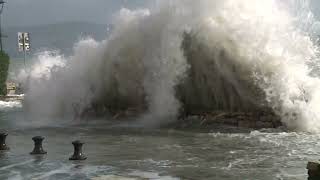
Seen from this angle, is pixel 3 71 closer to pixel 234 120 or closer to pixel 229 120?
pixel 229 120

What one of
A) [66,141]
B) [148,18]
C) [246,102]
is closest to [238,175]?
[66,141]

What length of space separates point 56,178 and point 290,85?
34.9 feet

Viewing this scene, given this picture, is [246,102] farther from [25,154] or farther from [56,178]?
[56,178]

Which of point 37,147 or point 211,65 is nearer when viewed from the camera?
point 37,147

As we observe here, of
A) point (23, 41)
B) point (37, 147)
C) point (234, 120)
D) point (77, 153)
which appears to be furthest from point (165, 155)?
point (23, 41)

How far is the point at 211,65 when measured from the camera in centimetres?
2012

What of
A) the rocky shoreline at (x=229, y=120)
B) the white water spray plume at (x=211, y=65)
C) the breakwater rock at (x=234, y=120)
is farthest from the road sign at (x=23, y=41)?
the breakwater rock at (x=234, y=120)

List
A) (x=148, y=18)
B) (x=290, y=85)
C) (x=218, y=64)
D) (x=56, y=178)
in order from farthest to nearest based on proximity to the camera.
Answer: (x=148, y=18), (x=218, y=64), (x=290, y=85), (x=56, y=178)

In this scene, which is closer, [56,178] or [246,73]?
[56,178]

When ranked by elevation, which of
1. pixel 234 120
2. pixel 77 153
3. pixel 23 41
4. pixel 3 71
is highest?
pixel 23 41

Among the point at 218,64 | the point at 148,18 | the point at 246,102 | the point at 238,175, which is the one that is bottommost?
the point at 238,175

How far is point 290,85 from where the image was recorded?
1858cm

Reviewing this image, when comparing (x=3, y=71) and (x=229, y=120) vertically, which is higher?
(x=3, y=71)

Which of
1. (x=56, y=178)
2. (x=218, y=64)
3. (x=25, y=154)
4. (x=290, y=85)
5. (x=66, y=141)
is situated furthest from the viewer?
(x=218, y=64)
